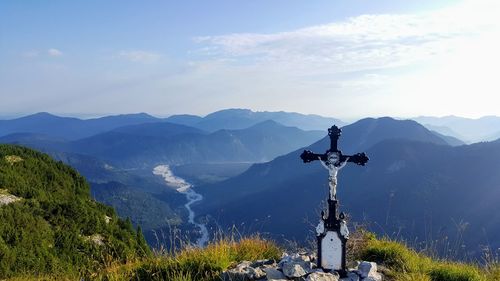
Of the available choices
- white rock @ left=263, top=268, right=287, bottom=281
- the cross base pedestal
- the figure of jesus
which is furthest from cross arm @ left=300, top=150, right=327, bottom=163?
white rock @ left=263, top=268, right=287, bottom=281

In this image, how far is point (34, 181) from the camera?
3722 cm

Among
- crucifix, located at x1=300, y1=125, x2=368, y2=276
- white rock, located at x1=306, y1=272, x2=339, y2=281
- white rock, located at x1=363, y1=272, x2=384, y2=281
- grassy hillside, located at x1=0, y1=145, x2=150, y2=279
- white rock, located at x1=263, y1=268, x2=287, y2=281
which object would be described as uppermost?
crucifix, located at x1=300, y1=125, x2=368, y2=276

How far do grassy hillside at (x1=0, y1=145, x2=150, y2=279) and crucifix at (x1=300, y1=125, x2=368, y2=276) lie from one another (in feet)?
29.9

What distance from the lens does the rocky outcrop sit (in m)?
8.01

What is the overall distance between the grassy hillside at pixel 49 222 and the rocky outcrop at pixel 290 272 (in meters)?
8.75

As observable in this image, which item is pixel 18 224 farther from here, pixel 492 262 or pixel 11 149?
pixel 492 262

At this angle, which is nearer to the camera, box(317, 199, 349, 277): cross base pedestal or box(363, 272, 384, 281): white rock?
box(363, 272, 384, 281): white rock

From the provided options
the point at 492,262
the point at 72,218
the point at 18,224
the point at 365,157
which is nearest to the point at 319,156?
the point at 365,157

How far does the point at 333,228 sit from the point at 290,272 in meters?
1.60

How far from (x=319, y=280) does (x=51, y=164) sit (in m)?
41.6

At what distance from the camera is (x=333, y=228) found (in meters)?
9.41

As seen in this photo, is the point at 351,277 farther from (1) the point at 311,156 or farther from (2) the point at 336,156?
(1) the point at 311,156

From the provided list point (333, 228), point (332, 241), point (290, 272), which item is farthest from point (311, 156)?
point (290, 272)

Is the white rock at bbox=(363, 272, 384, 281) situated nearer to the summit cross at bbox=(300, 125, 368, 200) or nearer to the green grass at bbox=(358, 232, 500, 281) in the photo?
the green grass at bbox=(358, 232, 500, 281)
